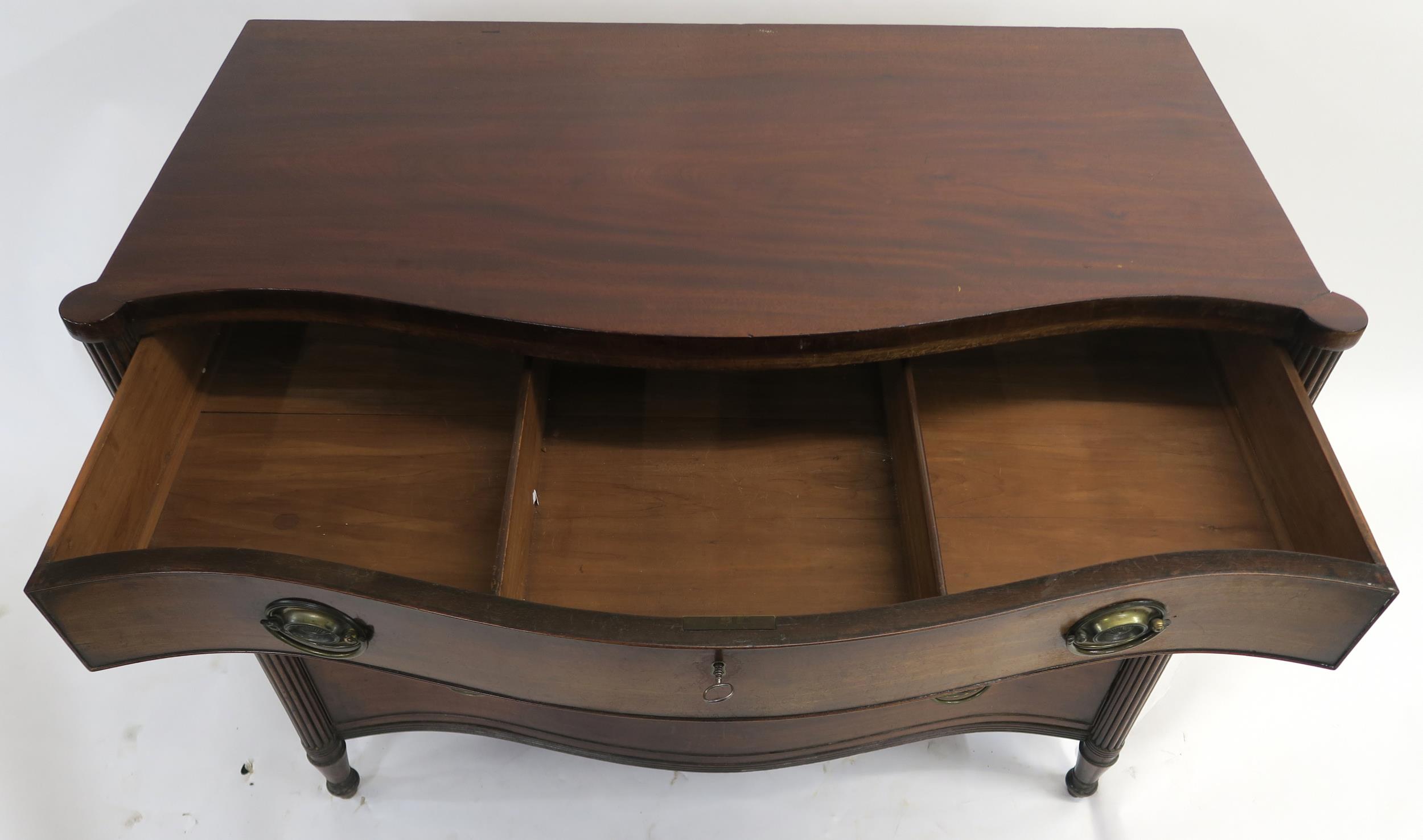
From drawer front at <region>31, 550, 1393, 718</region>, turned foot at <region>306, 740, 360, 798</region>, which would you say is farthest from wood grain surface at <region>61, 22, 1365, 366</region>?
turned foot at <region>306, 740, 360, 798</region>

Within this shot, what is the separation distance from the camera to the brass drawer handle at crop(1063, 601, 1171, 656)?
79 centimetres

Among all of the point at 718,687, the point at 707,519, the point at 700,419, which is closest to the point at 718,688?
the point at 718,687

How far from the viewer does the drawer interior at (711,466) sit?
0.92m

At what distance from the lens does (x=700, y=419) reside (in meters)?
1.04

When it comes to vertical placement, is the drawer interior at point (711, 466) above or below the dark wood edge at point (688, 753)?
above

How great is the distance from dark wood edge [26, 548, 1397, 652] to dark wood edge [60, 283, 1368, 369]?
0.20 meters

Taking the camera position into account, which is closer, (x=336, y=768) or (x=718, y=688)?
(x=718, y=688)

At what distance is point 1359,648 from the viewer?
1.35 metres

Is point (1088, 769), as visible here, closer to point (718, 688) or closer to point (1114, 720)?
point (1114, 720)

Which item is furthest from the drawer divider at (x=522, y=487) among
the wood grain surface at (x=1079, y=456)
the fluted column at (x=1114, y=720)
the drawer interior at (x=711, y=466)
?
the fluted column at (x=1114, y=720)

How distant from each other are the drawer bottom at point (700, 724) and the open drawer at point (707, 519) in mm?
158

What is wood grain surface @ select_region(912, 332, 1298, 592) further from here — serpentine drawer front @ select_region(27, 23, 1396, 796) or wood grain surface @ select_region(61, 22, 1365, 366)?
wood grain surface @ select_region(61, 22, 1365, 366)

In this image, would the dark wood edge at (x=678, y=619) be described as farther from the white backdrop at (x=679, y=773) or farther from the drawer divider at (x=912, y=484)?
the white backdrop at (x=679, y=773)

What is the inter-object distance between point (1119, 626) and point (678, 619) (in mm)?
338
